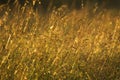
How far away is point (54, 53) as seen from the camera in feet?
14.4

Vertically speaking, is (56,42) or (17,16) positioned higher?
(17,16)

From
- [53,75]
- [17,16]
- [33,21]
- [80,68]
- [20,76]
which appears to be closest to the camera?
[20,76]

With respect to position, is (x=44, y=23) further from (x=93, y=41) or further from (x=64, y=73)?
(x=64, y=73)

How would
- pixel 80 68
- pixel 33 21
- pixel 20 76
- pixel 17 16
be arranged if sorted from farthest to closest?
pixel 33 21 < pixel 17 16 < pixel 80 68 < pixel 20 76

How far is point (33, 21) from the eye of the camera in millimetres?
5207

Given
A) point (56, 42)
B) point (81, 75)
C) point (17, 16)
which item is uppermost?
point (17, 16)

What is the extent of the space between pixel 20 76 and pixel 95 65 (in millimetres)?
1124

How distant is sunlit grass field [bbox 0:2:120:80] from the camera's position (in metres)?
4.05

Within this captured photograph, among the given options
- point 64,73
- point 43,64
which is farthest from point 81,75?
point 43,64

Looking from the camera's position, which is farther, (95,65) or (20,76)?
(95,65)

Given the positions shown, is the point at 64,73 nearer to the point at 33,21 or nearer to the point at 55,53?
the point at 55,53

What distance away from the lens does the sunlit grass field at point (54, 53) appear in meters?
4.05

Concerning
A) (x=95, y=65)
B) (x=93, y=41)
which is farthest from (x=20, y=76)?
(x=93, y=41)

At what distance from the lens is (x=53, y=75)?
4.00m
